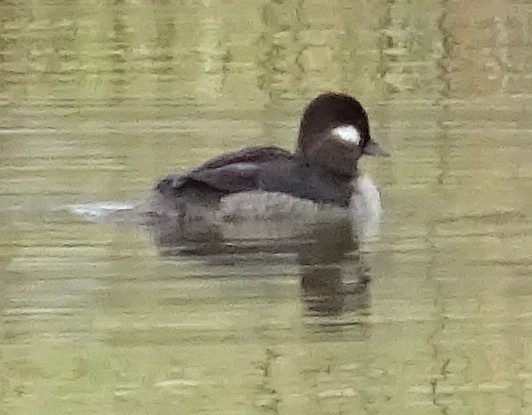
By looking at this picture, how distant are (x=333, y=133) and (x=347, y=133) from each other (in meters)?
0.02

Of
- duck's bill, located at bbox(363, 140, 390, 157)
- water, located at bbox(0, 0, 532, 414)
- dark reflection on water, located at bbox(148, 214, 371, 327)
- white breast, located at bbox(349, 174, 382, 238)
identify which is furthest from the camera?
duck's bill, located at bbox(363, 140, 390, 157)

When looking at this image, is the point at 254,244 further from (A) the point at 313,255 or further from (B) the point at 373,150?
(B) the point at 373,150

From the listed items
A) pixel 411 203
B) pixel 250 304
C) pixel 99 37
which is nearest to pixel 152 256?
pixel 250 304

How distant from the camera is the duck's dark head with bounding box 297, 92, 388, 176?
154 cm

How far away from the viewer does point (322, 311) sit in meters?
1.26

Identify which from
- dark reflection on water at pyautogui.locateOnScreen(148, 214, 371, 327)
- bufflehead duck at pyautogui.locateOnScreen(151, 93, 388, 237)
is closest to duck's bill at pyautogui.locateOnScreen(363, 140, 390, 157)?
bufflehead duck at pyautogui.locateOnScreen(151, 93, 388, 237)

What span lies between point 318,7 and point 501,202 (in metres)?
0.78

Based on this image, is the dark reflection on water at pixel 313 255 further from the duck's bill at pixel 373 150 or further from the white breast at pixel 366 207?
the duck's bill at pixel 373 150

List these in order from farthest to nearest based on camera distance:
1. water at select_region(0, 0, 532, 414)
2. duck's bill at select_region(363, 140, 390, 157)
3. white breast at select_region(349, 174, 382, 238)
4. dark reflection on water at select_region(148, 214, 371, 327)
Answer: duck's bill at select_region(363, 140, 390, 157) → white breast at select_region(349, 174, 382, 238) → dark reflection on water at select_region(148, 214, 371, 327) → water at select_region(0, 0, 532, 414)

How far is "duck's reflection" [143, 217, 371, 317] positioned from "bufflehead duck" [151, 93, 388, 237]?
0.03 metres

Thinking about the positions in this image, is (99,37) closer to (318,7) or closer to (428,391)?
(318,7)

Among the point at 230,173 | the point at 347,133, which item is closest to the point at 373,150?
→ the point at 347,133

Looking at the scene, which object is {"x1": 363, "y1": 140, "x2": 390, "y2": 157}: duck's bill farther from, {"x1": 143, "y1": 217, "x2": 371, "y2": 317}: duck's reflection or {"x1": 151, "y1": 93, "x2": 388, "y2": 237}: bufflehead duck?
{"x1": 143, "y1": 217, "x2": 371, "y2": 317}: duck's reflection

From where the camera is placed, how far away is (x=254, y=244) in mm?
1424
